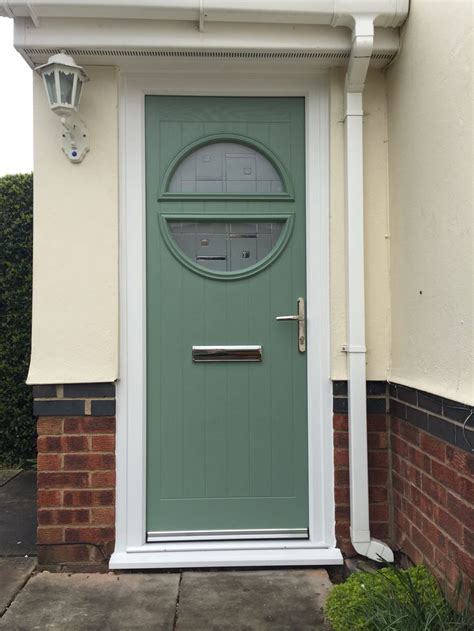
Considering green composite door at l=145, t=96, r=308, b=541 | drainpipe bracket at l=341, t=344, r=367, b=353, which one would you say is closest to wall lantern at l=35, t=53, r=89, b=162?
green composite door at l=145, t=96, r=308, b=541

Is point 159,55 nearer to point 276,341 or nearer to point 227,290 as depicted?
point 227,290

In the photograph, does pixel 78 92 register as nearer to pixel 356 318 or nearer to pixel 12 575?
pixel 356 318

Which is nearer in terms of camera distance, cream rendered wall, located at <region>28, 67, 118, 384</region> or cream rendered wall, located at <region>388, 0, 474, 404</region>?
cream rendered wall, located at <region>388, 0, 474, 404</region>

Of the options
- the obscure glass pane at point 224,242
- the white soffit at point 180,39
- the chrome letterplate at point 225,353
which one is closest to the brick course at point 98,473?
the chrome letterplate at point 225,353

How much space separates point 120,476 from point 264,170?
1.91 m

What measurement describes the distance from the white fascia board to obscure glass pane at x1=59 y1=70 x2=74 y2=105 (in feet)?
0.93

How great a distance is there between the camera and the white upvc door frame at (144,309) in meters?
2.90

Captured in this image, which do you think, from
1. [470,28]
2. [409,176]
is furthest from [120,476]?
[470,28]

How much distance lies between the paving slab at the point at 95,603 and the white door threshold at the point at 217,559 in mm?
60

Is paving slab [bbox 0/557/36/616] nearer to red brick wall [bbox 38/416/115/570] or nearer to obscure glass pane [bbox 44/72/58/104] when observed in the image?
red brick wall [bbox 38/416/115/570]

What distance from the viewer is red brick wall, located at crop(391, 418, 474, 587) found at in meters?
2.09

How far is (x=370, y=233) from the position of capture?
293cm

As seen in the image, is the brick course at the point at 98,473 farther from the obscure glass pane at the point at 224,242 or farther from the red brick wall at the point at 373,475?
the obscure glass pane at the point at 224,242

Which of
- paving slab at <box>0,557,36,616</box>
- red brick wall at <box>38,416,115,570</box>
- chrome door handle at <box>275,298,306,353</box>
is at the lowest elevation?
paving slab at <box>0,557,36,616</box>
